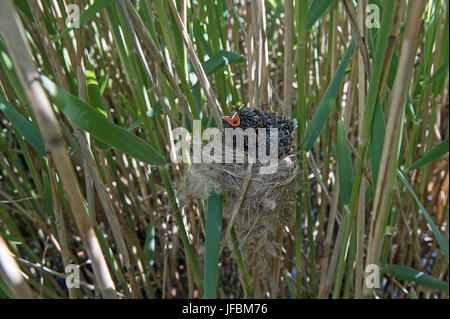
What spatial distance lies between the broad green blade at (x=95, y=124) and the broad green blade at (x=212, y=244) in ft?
0.44

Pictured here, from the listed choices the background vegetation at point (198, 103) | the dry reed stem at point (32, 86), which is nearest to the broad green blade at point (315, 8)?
the background vegetation at point (198, 103)

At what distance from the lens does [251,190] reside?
2.34 feet

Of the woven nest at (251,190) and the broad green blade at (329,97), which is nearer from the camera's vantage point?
the broad green blade at (329,97)

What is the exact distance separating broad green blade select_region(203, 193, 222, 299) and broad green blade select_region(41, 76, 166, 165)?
0.13 m

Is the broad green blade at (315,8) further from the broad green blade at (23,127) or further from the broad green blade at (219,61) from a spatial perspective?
the broad green blade at (23,127)

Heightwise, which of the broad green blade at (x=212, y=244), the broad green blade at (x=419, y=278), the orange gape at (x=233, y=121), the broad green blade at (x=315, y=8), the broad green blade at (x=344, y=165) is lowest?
the broad green blade at (x=419, y=278)

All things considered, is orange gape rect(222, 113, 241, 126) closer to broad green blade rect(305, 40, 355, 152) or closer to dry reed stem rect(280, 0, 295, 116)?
dry reed stem rect(280, 0, 295, 116)

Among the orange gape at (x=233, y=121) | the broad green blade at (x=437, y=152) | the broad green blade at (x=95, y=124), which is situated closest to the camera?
the broad green blade at (x=95, y=124)

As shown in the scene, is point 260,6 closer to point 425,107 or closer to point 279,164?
point 279,164

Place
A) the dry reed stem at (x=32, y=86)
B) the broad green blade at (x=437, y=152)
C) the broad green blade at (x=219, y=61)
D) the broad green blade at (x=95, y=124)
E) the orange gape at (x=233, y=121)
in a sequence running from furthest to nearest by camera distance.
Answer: the orange gape at (x=233, y=121) < the broad green blade at (x=219, y=61) < the broad green blade at (x=437, y=152) < the broad green blade at (x=95, y=124) < the dry reed stem at (x=32, y=86)

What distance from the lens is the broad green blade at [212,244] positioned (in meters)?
0.56

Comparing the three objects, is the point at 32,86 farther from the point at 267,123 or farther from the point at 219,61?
the point at 267,123
